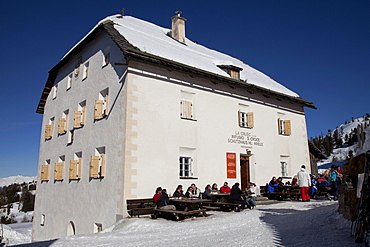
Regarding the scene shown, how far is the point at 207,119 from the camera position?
15109mm

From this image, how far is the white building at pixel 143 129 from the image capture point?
12.6 meters

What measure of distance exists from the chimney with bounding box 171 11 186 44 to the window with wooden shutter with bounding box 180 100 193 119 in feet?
20.9

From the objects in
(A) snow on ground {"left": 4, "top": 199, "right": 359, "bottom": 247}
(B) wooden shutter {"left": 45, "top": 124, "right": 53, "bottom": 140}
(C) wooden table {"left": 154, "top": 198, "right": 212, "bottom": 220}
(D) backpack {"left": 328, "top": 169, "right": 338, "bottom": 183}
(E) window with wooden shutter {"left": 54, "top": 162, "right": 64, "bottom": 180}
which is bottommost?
(A) snow on ground {"left": 4, "top": 199, "right": 359, "bottom": 247}

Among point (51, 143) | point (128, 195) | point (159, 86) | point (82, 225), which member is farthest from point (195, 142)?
point (51, 143)

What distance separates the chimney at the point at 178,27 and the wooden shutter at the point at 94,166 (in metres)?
9.51

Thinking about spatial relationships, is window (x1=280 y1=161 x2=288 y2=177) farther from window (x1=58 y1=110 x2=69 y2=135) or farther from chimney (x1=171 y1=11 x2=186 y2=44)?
window (x1=58 y1=110 x2=69 y2=135)

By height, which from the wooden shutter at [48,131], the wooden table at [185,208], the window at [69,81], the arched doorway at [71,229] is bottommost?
the arched doorway at [71,229]

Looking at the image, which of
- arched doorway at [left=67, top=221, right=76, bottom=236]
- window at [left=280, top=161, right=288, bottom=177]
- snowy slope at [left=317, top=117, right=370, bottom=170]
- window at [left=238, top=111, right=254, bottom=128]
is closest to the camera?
snowy slope at [left=317, top=117, right=370, bottom=170]

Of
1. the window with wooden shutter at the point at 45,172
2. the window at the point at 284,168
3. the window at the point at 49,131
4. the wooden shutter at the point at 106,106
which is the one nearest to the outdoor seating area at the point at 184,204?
the wooden shutter at the point at 106,106

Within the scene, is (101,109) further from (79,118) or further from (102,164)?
Result: (102,164)

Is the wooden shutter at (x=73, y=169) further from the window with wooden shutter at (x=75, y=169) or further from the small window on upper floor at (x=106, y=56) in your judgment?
the small window on upper floor at (x=106, y=56)

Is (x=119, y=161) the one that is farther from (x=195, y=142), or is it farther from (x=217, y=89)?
(x=217, y=89)

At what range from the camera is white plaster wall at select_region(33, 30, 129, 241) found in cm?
1278

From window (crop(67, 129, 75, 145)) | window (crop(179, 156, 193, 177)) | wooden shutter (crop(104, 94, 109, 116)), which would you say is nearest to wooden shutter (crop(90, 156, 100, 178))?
wooden shutter (crop(104, 94, 109, 116))
